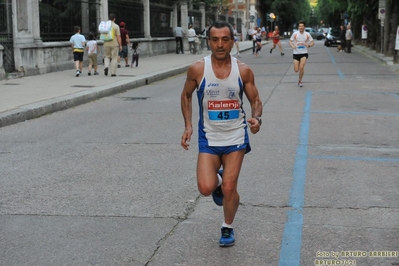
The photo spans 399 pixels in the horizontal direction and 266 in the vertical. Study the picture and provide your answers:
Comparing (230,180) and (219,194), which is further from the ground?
(230,180)

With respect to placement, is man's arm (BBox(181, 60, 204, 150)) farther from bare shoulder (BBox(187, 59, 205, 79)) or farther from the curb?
the curb

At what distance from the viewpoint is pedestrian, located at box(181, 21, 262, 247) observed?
16.1 feet

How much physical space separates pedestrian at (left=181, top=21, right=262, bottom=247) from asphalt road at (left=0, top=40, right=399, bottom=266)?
51 centimetres

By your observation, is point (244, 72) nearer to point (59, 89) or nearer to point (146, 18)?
point (59, 89)

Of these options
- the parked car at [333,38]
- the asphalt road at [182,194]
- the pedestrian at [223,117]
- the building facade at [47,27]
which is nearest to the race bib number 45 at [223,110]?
the pedestrian at [223,117]

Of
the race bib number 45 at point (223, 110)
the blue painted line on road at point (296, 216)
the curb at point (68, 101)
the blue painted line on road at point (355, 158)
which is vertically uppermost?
the race bib number 45 at point (223, 110)

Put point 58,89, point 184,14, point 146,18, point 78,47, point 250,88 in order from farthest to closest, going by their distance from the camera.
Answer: point 184,14 < point 146,18 < point 78,47 < point 58,89 < point 250,88

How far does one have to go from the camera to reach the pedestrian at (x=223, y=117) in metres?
4.89

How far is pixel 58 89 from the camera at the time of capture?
17188 millimetres

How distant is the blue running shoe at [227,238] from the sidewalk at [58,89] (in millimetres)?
7876

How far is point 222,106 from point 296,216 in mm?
1504

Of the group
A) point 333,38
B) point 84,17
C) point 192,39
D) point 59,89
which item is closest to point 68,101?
point 59,89

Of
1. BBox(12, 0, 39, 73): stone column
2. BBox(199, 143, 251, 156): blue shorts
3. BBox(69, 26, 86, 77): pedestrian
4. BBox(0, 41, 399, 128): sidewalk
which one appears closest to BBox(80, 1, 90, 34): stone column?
BBox(0, 41, 399, 128): sidewalk

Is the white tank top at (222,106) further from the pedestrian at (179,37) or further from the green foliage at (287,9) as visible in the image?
the green foliage at (287,9)
